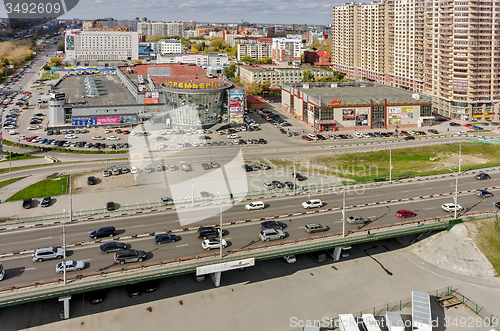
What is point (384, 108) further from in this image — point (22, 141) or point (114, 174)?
point (22, 141)

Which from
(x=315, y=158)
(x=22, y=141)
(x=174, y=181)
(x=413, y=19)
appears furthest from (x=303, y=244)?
(x=413, y=19)

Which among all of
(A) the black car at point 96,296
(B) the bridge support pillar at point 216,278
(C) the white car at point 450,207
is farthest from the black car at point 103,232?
(C) the white car at point 450,207

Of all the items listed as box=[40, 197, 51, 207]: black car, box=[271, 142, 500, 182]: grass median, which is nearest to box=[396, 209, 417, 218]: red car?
box=[271, 142, 500, 182]: grass median

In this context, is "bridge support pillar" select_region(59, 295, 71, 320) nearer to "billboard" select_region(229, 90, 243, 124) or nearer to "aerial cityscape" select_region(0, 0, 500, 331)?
"aerial cityscape" select_region(0, 0, 500, 331)

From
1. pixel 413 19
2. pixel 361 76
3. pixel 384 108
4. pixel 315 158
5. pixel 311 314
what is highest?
pixel 413 19

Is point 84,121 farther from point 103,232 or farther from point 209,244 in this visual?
point 209,244

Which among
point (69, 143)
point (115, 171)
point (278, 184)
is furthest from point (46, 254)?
point (69, 143)
